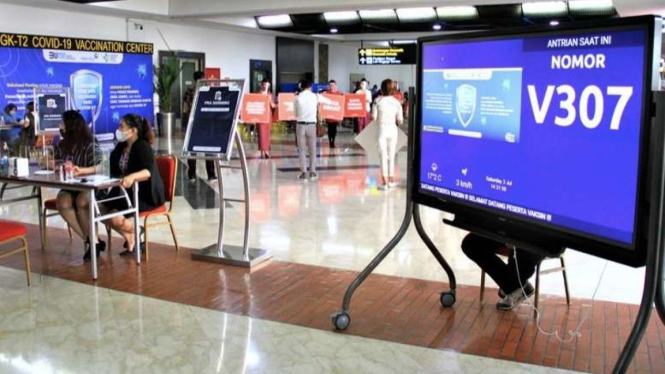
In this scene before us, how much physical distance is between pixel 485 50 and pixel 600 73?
791 mm

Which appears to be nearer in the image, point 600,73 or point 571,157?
point 600,73

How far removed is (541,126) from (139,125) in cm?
350

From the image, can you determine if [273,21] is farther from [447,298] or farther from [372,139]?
[447,298]

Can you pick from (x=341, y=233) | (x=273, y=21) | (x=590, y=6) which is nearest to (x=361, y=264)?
(x=341, y=233)

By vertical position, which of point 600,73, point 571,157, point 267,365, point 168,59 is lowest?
point 267,365

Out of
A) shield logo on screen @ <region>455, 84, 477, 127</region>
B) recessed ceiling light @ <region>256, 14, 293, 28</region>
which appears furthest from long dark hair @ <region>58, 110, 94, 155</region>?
recessed ceiling light @ <region>256, 14, 293, 28</region>

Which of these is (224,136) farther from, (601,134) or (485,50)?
(601,134)

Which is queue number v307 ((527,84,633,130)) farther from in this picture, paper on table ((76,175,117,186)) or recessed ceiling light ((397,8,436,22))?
recessed ceiling light ((397,8,436,22))

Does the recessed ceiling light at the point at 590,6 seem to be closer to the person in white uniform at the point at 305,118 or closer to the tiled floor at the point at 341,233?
the tiled floor at the point at 341,233

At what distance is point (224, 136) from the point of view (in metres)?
5.36

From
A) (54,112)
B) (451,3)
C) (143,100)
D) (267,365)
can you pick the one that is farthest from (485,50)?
(143,100)

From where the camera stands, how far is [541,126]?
2982 mm

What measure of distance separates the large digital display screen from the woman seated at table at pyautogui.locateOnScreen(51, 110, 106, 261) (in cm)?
298

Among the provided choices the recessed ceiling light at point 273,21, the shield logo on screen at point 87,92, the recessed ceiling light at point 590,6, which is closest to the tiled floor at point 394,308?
the shield logo on screen at point 87,92
